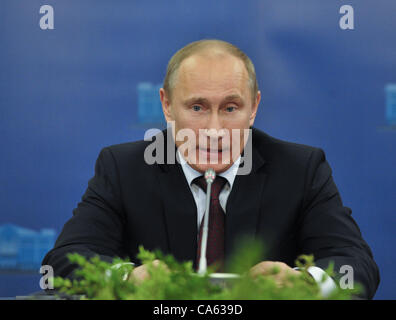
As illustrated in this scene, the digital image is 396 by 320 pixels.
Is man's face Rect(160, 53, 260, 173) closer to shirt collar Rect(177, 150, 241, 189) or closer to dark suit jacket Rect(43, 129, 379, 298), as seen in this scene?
shirt collar Rect(177, 150, 241, 189)

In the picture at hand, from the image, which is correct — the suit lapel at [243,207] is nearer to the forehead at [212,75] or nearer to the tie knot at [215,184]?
the tie knot at [215,184]

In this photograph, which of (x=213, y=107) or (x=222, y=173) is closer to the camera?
(x=213, y=107)

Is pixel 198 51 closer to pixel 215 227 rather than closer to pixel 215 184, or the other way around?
pixel 215 184

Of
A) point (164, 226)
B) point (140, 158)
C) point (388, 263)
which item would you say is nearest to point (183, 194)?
point (164, 226)

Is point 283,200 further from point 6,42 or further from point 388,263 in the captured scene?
point 6,42

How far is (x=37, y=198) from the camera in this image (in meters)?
2.69

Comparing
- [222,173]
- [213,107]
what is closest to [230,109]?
[213,107]

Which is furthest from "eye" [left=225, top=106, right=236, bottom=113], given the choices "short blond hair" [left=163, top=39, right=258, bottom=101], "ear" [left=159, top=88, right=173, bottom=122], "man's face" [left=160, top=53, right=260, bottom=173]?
"ear" [left=159, top=88, right=173, bottom=122]

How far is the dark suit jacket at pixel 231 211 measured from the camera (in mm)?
1802

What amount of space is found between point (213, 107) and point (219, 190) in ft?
0.96

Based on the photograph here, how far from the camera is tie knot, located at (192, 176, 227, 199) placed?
1.81 m

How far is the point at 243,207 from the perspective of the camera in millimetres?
1841

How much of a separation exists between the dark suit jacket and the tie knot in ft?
0.15

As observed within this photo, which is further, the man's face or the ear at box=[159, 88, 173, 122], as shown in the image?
the ear at box=[159, 88, 173, 122]
